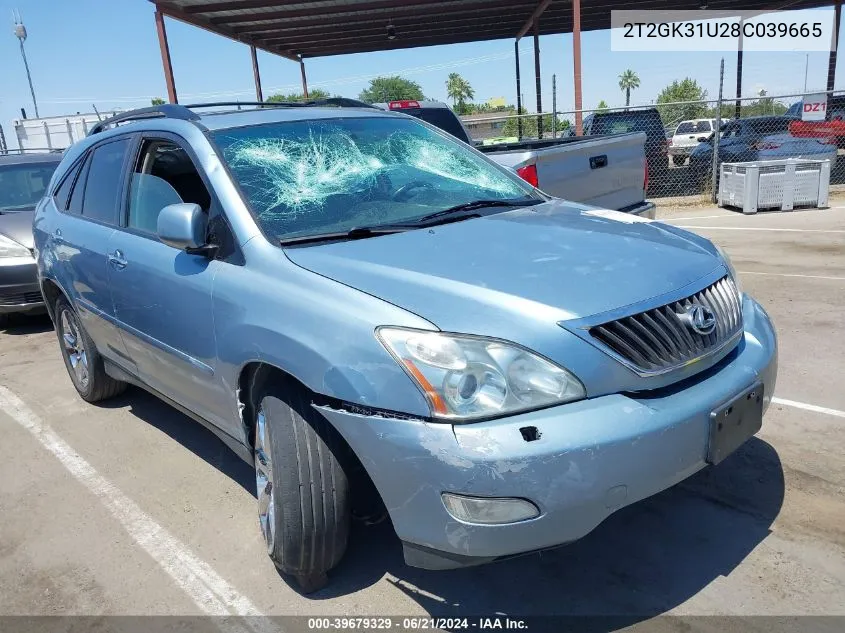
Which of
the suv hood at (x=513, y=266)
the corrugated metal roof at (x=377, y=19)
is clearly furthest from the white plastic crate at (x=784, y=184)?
the suv hood at (x=513, y=266)

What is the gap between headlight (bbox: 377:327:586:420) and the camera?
2.10m

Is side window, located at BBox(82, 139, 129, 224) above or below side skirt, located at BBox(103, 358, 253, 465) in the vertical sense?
above

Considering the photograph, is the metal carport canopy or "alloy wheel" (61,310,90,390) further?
the metal carport canopy

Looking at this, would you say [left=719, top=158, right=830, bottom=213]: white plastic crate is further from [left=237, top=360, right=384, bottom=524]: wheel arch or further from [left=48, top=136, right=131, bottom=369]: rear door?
[left=237, top=360, right=384, bottom=524]: wheel arch

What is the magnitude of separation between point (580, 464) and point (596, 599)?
2.57 feet

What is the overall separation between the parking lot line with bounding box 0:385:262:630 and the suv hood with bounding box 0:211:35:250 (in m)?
3.27

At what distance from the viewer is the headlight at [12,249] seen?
22.5ft

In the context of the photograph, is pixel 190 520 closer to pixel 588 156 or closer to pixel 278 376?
pixel 278 376

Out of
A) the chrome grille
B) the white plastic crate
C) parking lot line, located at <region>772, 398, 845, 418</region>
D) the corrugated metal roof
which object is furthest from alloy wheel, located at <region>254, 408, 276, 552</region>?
the corrugated metal roof

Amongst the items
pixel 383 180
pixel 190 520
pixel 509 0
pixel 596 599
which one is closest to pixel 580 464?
pixel 596 599

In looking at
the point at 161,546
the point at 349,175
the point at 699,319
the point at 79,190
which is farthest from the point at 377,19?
the point at 699,319

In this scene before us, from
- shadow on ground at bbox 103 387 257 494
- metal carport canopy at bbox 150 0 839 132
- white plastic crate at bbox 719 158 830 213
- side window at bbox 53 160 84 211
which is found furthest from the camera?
metal carport canopy at bbox 150 0 839 132

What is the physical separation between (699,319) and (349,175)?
1.71 metres

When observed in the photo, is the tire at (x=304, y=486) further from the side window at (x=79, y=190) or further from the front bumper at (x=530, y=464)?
the side window at (x=79, y=190)
